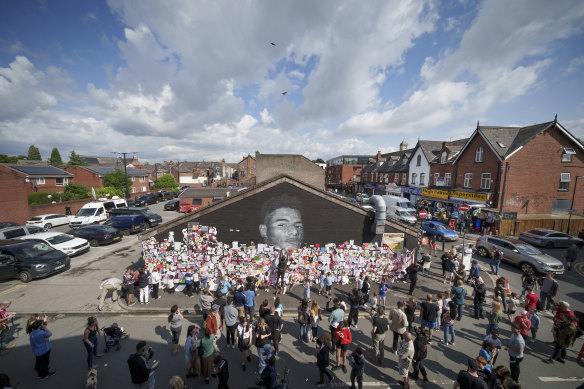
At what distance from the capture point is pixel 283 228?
39.4ft

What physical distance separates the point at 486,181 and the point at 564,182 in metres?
7.83

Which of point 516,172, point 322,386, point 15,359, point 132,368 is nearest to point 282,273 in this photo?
point 322,386

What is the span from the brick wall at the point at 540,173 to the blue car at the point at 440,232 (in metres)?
9.56

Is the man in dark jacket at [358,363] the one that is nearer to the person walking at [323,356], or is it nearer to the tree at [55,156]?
the person walking at [323,356]

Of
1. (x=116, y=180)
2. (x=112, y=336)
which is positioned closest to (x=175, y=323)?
(x=112, y=336)

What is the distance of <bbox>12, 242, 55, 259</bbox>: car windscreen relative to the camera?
42.5ft

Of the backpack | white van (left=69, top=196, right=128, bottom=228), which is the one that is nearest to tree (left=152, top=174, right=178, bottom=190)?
white van (left=69, top=196, right=128, bottom=228)

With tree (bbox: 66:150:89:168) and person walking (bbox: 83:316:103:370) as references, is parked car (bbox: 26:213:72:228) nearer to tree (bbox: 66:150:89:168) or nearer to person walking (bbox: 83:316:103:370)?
person walking (bbox: 83:316:103:370)

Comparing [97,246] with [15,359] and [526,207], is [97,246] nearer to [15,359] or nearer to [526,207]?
[15,359]

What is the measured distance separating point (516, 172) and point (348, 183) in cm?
4247

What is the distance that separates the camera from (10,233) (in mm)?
18000

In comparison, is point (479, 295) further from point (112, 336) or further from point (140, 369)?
point (112, 336)

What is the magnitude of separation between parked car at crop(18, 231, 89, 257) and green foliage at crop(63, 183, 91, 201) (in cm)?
2102

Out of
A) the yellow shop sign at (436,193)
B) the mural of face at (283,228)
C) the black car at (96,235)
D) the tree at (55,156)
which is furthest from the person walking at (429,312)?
the tree at (55,156)
